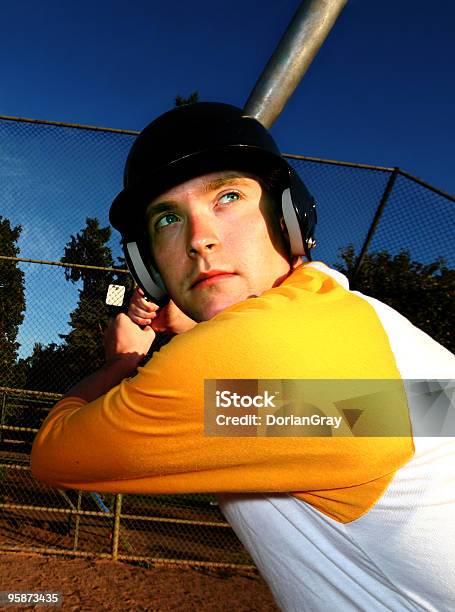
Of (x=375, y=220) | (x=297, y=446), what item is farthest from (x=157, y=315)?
(x=375, y=220)

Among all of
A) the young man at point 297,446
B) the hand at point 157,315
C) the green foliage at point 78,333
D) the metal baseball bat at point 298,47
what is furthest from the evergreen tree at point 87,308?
the young man at point 297,446

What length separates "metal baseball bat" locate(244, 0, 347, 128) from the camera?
1231 mm

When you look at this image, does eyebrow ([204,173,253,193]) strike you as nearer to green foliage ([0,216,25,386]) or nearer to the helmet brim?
the helmet brim

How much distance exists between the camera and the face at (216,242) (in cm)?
107

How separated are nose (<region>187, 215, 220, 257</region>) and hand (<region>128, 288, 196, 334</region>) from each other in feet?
1.93

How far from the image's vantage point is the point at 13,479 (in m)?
9.27

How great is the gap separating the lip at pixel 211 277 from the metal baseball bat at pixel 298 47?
1.92 feet

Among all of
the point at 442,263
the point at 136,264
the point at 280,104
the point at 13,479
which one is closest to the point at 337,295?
the point at 280,104

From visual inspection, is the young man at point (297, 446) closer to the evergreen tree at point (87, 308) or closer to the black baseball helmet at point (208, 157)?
the black baseball helmet at point (208, 157)

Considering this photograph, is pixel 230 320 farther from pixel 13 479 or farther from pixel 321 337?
pixel 13 479

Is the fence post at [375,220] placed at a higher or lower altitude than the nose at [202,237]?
higher

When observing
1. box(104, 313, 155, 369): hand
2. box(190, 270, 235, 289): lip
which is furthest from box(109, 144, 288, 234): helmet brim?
box(104, 313, 155, 369): hand

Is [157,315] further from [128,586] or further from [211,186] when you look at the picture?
[128,586]

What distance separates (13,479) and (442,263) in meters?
→ 8.71
